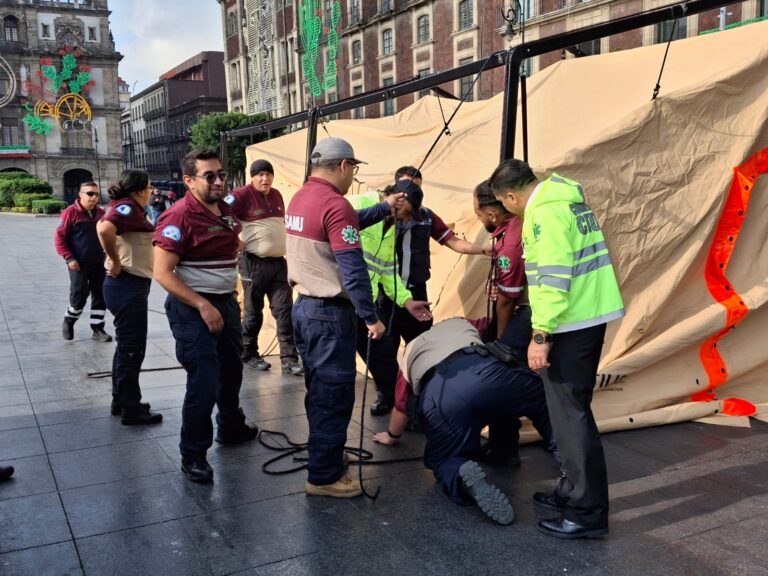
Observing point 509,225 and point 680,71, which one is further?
point 680,71

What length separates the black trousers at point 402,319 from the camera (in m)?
5.29

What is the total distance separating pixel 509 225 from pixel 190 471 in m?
2.38

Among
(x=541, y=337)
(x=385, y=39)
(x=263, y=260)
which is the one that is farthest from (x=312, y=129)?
(x=385, y=39)

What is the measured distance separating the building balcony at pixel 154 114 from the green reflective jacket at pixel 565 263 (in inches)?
3448

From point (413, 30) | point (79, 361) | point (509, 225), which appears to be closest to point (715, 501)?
point (509, 225)

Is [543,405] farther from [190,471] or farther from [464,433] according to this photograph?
[190,471]

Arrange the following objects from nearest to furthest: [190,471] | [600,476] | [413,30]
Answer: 1. [600,476]
2. [190,471]
3. [413,30]

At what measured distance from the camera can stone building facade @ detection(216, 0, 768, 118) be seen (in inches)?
952

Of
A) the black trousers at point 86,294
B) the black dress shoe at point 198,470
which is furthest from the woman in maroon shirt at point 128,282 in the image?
the black trousers at point 86,294

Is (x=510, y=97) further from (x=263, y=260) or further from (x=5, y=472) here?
(x=5, y=472)

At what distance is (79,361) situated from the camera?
744cm

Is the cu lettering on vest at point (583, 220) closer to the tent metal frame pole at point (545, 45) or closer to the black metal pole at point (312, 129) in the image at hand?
the tent metal frame pole at point (545, 45)

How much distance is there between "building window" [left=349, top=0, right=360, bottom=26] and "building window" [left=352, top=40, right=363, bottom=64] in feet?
3.46

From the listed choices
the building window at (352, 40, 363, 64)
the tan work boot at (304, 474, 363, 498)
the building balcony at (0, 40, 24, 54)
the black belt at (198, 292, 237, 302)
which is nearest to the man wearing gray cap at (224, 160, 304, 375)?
the black belt at (198, 292, 237, 302)
